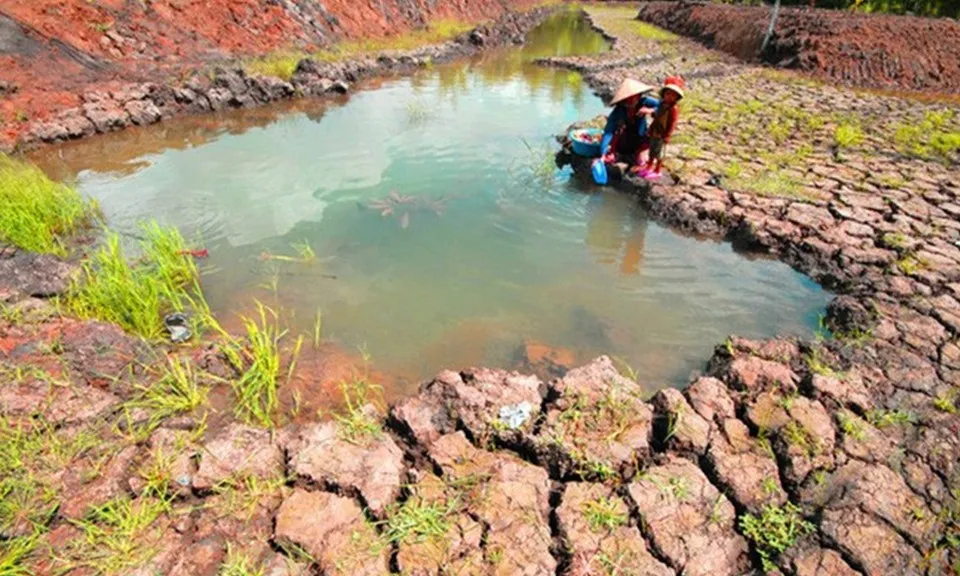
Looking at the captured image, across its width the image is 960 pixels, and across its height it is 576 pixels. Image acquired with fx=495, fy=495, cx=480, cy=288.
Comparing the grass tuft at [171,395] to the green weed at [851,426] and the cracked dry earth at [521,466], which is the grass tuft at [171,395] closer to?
the cracked dry earth at [521,466]

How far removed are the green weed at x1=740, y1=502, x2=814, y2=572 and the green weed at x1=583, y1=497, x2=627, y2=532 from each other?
516mm

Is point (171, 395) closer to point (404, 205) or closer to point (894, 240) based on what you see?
point (404, 205)

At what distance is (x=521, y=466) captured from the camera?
2.38 metres

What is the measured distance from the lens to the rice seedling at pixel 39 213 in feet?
13.5

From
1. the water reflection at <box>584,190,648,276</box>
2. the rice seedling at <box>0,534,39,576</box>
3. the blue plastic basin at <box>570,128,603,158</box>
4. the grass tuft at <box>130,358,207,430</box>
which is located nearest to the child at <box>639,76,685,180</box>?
the water reflection at <box>584,190,648,276</box>

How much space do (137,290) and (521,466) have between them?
2948 millimetres

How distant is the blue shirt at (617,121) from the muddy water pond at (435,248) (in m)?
0.59

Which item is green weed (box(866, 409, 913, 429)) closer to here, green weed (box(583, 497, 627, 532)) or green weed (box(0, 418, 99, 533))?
green weed (box(583, 497, 627, 532))

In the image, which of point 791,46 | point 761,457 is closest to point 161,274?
point 761,457

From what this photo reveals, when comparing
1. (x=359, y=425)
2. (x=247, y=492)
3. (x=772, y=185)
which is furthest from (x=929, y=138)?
(x=247, y=492)

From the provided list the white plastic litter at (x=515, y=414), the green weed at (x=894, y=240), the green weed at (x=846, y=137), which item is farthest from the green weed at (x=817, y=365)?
the green weed at (x=846, y=137)

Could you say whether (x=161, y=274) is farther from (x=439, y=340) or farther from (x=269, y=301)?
(x=439, y=340)

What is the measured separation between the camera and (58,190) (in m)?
4.86

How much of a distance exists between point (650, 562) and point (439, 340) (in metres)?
2.04
